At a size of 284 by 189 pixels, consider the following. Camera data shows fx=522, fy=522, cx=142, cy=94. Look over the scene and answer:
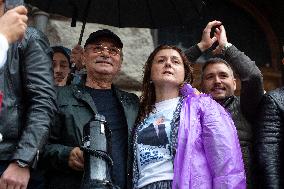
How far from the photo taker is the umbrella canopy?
358 cm

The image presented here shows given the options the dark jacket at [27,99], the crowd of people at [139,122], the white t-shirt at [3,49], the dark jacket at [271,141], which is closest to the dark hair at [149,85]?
the crowd of people at [139,122]

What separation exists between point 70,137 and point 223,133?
0.82m

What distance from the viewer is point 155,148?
272 cm

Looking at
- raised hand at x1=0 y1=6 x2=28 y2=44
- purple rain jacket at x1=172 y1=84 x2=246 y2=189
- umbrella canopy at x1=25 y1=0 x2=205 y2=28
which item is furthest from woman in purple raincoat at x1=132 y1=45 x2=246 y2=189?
raised hand at x1=0 y1=6 x2=28 y2=44

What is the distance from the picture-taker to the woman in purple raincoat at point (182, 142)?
253cm

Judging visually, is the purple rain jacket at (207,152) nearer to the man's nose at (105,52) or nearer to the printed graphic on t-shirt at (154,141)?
the printed graphic on t-shirt at (154,141)

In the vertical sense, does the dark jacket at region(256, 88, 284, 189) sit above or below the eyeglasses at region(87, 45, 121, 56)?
below

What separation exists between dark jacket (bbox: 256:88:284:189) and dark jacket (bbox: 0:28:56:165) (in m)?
1.17

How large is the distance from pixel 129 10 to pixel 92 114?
1.07m

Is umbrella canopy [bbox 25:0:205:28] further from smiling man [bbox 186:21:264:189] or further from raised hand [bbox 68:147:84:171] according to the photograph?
raised hand [bbox 68:147:84:171]

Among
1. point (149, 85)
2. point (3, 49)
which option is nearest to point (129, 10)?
point (149, 85)

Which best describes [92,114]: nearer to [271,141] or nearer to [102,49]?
[102,49]

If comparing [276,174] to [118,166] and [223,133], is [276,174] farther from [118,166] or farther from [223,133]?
[118,166]

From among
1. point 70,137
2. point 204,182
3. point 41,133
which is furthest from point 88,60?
point 204,182
